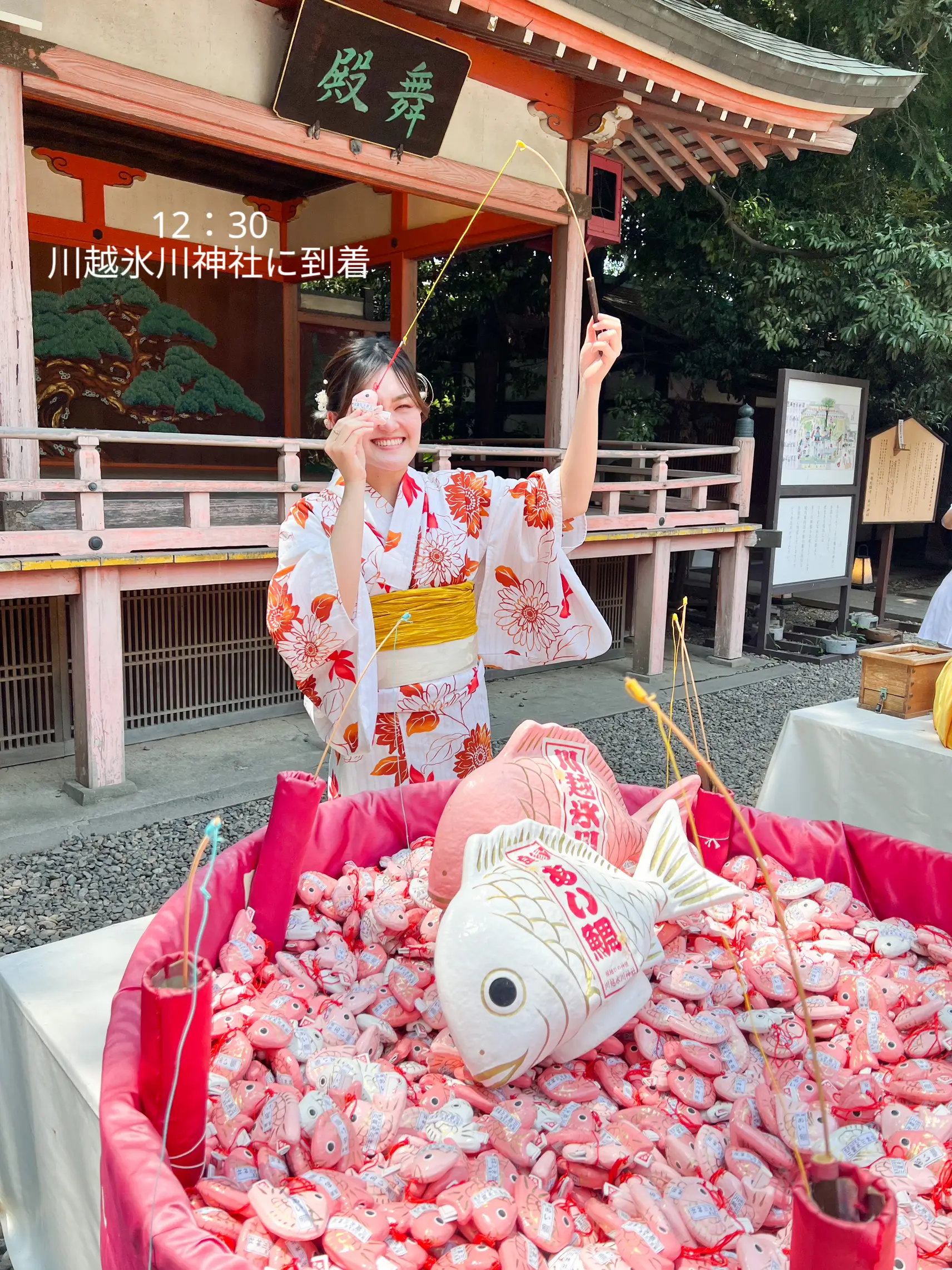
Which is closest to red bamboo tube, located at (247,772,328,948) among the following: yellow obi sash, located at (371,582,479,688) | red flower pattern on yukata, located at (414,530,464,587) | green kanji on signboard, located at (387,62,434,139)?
yellow obi sash, located at (371,582,479,688)

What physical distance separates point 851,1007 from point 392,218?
8.44 m

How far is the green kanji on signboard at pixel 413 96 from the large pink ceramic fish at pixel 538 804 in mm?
5259

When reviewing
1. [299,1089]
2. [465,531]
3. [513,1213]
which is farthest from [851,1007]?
[465,531]

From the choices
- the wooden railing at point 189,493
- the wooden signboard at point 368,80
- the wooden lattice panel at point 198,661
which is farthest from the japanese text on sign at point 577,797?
the wooden signboard at point 368,80

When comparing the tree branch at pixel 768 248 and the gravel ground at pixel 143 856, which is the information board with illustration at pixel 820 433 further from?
the gravel ground at pixel 143 856

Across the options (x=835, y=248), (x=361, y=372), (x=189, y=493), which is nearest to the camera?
(x=361, y=372)

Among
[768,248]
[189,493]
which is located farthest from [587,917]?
[768,248]

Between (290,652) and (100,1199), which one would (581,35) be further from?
(100,1199)

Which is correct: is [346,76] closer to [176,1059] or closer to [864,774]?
[864,774]

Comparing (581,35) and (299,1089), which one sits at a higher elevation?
(581,35)

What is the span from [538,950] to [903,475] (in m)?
9.80

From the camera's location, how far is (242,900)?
1.65m

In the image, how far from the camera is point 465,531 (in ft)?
7.56

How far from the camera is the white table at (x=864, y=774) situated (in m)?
3.18
